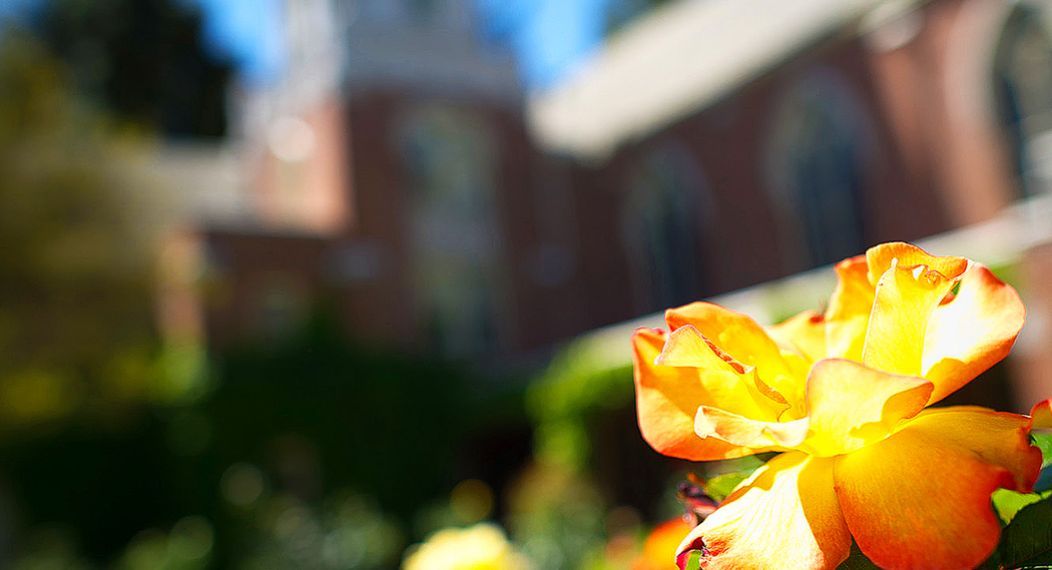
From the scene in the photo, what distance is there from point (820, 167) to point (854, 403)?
1610cm

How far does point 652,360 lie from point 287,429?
1590 cm

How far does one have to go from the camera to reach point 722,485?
74 cm

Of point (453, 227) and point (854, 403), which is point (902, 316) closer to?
point (854, 403)

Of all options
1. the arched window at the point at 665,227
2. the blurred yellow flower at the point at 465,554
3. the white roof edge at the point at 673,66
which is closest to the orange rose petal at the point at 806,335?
the blurred yellow flower at the point at 465,554

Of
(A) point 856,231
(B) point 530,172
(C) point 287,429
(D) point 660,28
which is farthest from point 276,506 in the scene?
(D) point 660,28

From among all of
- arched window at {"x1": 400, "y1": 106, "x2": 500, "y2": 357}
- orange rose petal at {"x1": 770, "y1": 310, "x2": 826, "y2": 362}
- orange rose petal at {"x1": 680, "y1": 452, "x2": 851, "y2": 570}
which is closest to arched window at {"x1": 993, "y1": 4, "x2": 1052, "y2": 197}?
arched window at {"x1": 400, "y1": 106, "x2": 500, "y2": 357}

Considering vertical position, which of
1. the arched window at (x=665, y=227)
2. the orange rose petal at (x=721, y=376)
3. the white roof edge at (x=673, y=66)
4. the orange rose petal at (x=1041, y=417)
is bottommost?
the orange rose petal at (x=1041, y=417)

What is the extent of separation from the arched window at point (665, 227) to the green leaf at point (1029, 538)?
56.4 feet

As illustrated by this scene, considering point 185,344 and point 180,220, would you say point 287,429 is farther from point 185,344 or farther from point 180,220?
point 180,220

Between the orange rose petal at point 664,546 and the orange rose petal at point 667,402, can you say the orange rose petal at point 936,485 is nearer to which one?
the orange rose petal at point 667,402

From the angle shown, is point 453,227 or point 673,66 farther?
point 673,66

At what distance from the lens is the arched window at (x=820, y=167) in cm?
1537

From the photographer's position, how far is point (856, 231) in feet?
50.7

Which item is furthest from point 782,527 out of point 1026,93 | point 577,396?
point 1026,93
